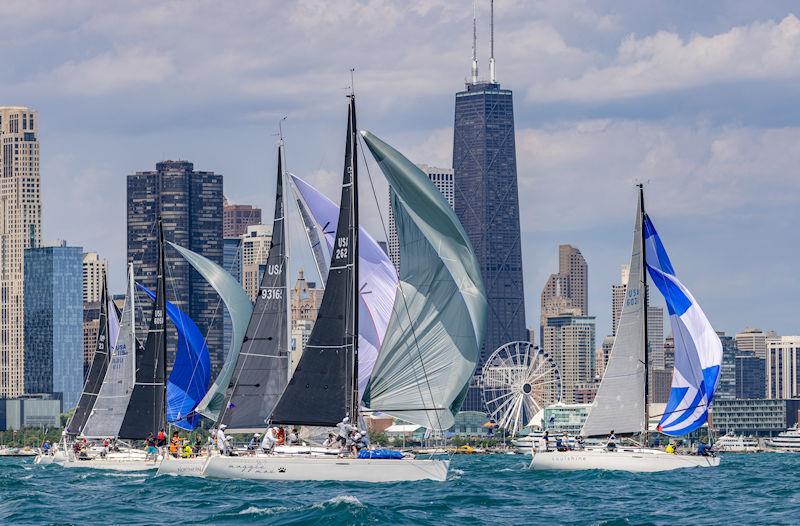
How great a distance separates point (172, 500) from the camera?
178 ft

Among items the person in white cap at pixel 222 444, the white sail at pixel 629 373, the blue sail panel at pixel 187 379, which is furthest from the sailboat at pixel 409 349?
the blue sail panel at pixel 187 379

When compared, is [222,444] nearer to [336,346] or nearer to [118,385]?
Result: [336,346]

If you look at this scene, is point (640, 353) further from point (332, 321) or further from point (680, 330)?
point (332, 321)

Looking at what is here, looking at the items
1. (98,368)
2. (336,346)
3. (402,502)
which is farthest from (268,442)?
(98,368)

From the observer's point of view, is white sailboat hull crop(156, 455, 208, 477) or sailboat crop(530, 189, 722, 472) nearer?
white sailboat hull crop(156, 455, 208, 477)

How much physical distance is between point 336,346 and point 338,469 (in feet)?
14.3

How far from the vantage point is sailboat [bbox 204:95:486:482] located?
55844 millimetres

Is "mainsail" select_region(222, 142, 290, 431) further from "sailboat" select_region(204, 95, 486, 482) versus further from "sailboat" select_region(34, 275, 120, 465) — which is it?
"sailboat" select_region(34, 275, 120, 465)

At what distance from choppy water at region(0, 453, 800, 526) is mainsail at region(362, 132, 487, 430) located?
2.87 m

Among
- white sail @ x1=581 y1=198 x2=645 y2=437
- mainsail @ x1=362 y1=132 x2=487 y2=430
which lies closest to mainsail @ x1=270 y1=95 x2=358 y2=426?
mainsail @ x1=362 y1=132 x2=487 y2=430

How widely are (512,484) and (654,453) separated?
23.5ft

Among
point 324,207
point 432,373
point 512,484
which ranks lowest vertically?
point 512,484

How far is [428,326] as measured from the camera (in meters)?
56.6

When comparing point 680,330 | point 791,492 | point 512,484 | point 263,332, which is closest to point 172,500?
point 263,332
